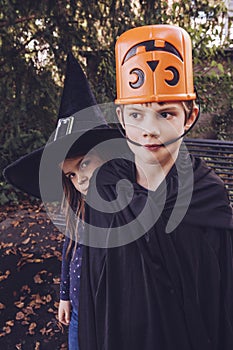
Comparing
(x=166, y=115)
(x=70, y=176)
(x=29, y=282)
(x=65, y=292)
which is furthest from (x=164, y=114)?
(x=29, y=282)

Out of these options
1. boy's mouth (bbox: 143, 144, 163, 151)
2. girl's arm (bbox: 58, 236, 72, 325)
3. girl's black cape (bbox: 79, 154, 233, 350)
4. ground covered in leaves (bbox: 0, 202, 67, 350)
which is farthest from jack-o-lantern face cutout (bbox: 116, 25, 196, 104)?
ground covered in leaves (bbox: 0, 202, 67, 350)

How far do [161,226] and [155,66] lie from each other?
53 cm

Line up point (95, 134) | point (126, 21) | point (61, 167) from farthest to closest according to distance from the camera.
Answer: point (126, 21)
point (61, 167)
point (95, 134)

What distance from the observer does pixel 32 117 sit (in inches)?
229

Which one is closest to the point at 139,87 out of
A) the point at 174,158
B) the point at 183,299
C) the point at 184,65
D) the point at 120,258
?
the point at 184,65

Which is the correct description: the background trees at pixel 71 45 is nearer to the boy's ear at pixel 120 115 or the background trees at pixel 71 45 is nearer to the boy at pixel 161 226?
the boy's ear at pixel 120 115

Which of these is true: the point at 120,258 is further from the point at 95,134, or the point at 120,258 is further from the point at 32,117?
the point at 32,117

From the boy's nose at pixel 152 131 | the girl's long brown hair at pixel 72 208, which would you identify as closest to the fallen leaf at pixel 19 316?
the girl's long brown hair at pixel 72 208

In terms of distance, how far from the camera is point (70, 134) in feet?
5.11

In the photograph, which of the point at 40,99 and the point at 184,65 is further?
the point at 40,99

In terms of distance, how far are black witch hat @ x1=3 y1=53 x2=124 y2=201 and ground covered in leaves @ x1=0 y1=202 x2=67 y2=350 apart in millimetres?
2030

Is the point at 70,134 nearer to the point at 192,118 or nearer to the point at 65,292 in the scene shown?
the point at 192,118

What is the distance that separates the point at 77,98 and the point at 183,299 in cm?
92

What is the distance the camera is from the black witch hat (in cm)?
156
